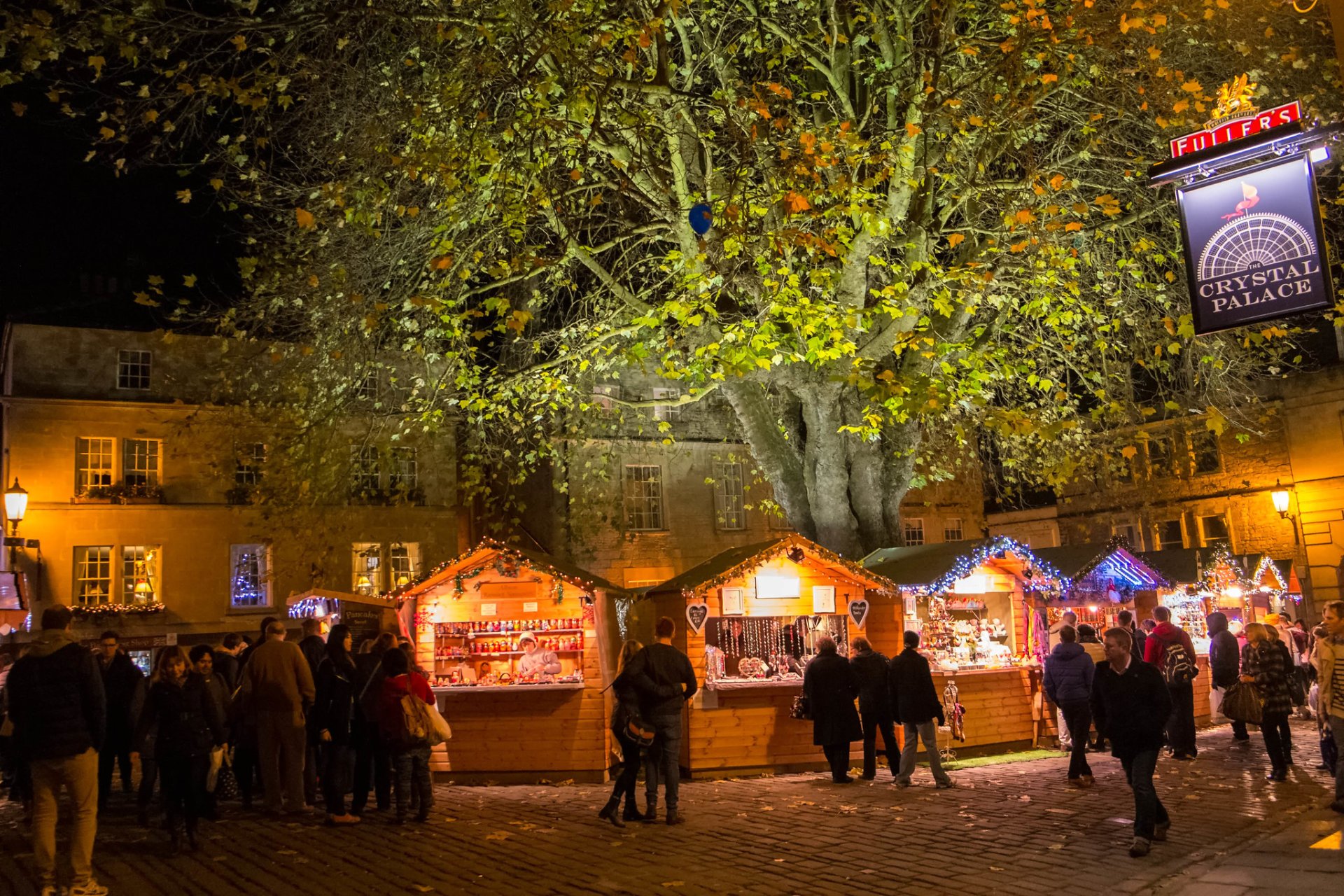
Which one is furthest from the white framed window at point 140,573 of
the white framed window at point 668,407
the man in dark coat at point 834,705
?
the man in dark coat at point 834,705

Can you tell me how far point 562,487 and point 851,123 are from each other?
28.9ft

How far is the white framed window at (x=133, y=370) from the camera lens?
3041 centimetres

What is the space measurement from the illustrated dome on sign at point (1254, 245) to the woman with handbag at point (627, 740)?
5939mm

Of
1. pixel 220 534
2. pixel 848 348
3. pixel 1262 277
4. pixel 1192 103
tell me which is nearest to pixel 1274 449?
pixel 1192 103

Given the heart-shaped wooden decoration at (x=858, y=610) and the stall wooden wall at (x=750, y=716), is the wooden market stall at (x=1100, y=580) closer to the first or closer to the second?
the heart-shaped wooden decoration at (x=858, y=610)

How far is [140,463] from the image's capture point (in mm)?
30438

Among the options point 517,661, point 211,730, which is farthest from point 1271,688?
point 211,730

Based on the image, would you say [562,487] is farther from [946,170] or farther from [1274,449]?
[1274,449]

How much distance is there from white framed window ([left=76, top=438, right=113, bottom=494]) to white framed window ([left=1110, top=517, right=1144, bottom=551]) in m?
33.2

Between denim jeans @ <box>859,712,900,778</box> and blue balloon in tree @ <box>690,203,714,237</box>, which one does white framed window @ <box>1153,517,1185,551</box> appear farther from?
blue balloon in tree @ <box>690,203,714,237</box>

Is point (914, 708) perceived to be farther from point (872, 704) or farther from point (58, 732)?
point (58, 732)

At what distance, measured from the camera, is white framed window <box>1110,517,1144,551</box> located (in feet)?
130

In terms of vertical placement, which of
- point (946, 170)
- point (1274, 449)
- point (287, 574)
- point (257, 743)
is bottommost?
point (257, 743)

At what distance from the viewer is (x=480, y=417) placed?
16.4m
